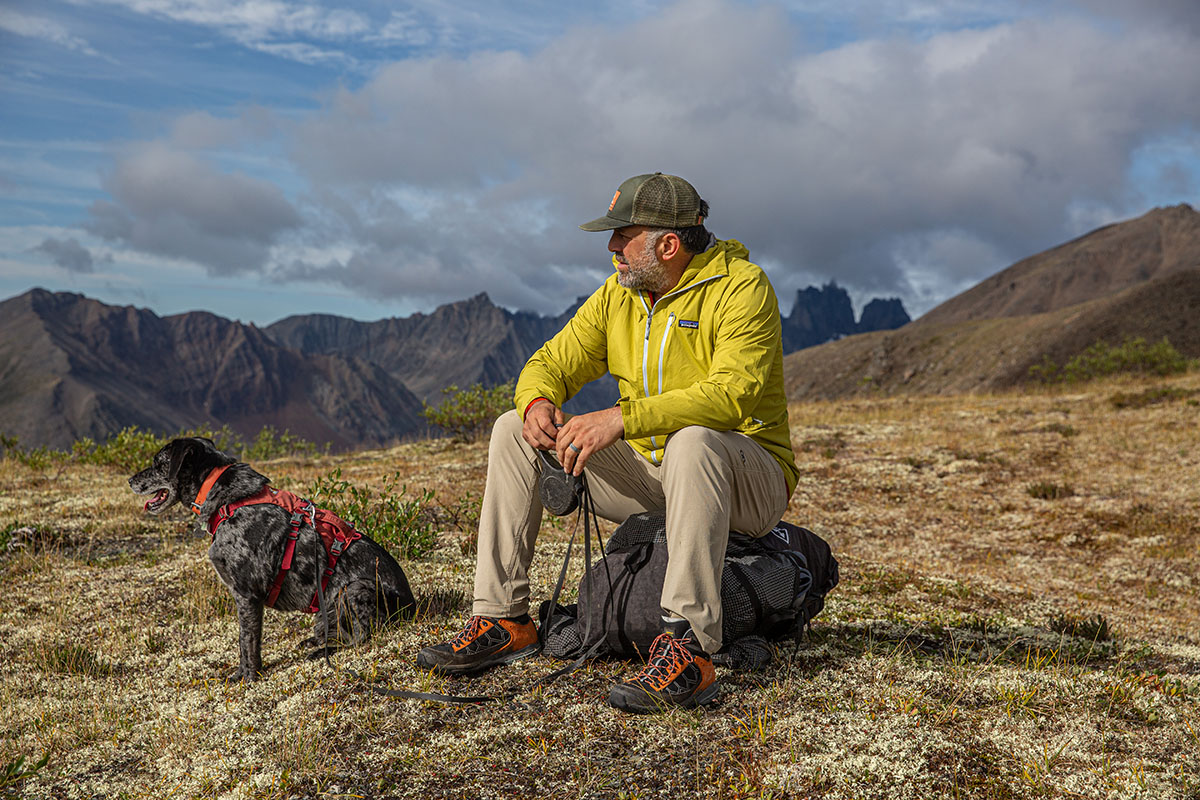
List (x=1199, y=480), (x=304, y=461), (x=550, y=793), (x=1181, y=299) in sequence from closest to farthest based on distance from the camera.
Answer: (x=550, y=793)
(x=1199, y=480)
(x=304, y=461)
(x=1181, y=299)

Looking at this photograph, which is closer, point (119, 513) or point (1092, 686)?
point (1092, 686)

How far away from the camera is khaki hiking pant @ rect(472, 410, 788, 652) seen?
4555 millimetres

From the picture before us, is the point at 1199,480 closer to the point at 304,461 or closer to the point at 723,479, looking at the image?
the point at 723,479

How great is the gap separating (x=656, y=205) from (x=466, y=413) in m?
15.6

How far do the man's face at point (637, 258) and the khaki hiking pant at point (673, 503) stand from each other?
113cm

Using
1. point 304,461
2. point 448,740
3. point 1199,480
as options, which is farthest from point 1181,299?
point 448,740

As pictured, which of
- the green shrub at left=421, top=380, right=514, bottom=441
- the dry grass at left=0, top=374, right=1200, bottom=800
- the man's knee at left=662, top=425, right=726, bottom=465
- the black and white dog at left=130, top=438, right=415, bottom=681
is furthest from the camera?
the green shrub at left=421, top=380, right=514, bottom=441

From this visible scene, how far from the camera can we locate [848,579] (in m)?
8.23

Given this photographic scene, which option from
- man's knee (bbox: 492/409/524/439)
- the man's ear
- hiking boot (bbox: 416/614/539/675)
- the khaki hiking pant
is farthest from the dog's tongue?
the man's ear

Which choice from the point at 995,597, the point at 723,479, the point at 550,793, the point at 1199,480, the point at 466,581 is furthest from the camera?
the point at 1199,480

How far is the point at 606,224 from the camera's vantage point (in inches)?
207

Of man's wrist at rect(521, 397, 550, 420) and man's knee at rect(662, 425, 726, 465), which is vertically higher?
man's wrist at rect(521, 397, 550, 420)

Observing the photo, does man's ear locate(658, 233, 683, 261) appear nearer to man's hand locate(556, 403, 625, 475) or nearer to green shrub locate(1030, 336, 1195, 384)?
man's hand locate(556, 403, 625, 475)

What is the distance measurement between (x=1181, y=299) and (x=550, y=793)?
128 m
